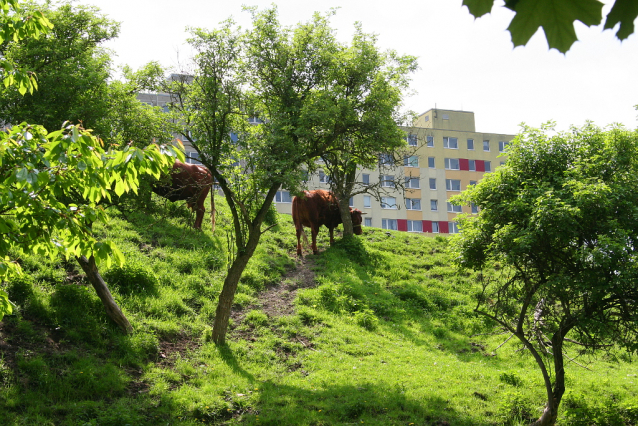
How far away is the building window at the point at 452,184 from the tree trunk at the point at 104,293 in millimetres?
57589

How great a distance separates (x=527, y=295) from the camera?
9.56 m

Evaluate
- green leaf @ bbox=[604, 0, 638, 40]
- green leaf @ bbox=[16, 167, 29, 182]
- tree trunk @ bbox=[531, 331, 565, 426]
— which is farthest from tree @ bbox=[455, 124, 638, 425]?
green leaf @ bbox=[604, 0, 638, 40]

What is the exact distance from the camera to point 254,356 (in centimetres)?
1248

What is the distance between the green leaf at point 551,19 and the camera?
4.67ft

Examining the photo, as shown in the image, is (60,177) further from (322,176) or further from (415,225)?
(415,225)

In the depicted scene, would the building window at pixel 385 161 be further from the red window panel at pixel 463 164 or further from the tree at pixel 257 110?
the red window panel at pixel 463 164

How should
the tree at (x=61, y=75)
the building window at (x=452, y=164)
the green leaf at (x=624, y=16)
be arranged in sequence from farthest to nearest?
the building window at (x=452, y=164) < the tree at (x=61, y=75) < the green leaf at (x=624, y=16)

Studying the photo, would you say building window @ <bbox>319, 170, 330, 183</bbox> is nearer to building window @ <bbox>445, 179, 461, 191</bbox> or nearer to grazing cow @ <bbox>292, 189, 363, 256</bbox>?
grazing cow @ <bbox>292, 189, 363, 256</bbox>

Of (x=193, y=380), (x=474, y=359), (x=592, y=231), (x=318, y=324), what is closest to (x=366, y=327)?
(x=318, y=324)

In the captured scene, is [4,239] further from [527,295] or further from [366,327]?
[366,327]

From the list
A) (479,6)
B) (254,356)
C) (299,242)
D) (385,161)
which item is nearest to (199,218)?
(299,242)

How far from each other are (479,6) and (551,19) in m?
0.21

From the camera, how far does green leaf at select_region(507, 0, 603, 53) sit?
142 cm

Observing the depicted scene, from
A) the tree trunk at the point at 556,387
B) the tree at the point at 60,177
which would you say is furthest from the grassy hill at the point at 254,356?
the tree at the point at 60,177
